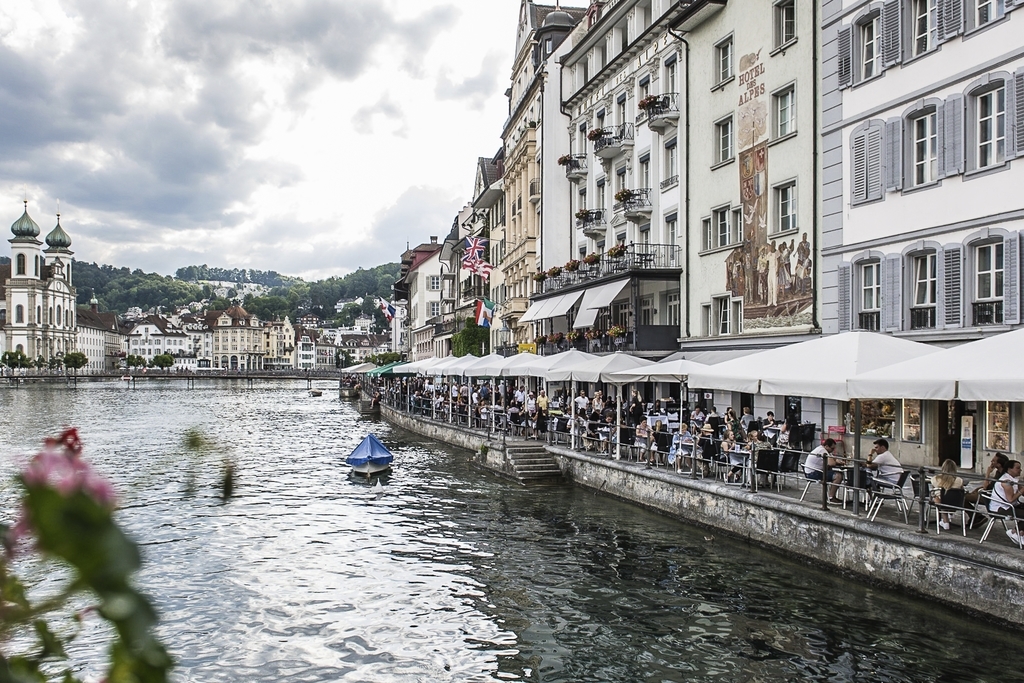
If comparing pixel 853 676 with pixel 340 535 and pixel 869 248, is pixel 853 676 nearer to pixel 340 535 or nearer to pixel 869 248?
pixel 340 535

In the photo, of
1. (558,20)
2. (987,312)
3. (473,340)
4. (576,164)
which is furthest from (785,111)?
(473,340)

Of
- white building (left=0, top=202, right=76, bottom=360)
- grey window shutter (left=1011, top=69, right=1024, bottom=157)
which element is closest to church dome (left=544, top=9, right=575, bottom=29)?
grey window shutter (left=1011, top=69, right=1024, bottom=157)

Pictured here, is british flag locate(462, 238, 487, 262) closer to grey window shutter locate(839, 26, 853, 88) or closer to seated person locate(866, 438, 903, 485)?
grey window shutter locate(839, 26, 853, 88)

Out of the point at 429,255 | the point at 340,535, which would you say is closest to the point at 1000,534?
the point at 340,535

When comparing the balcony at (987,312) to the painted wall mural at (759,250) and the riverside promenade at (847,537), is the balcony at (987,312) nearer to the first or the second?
the riverside promenade at (847,537)

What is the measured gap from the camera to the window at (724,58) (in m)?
31.0

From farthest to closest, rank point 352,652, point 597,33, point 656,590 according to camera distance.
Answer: point 597,33
point 656,590
point 352,652

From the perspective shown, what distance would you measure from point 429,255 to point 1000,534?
93245 mm

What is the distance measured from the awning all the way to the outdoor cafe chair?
66.6 feet

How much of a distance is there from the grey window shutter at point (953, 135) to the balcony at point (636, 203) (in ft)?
56.0

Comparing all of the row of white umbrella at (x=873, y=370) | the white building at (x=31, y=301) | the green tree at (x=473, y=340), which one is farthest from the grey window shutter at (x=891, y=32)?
the white building at (x=31, y=301)

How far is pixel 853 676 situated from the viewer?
1123 centimetres

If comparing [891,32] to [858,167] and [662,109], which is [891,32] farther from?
[662,109]

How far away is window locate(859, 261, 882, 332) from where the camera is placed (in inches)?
914
